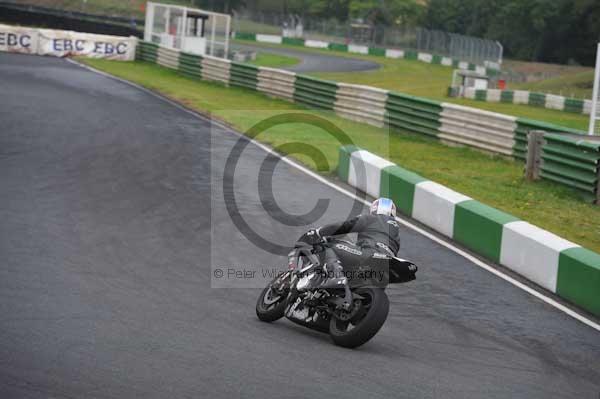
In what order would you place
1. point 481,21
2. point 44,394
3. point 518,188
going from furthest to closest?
1. point 481,21
2. point 518,188
3. point 44,394

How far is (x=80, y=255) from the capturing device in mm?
11195

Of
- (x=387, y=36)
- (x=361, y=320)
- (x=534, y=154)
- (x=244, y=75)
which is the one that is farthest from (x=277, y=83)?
(x=387, y=36)

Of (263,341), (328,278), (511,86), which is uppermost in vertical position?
(511,86)

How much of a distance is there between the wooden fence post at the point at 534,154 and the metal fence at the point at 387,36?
4567 centimetres

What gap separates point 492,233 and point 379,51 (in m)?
63.9

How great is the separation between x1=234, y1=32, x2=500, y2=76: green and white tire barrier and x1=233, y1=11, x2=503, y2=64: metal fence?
0.50 meters

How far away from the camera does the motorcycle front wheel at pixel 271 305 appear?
30.2ft

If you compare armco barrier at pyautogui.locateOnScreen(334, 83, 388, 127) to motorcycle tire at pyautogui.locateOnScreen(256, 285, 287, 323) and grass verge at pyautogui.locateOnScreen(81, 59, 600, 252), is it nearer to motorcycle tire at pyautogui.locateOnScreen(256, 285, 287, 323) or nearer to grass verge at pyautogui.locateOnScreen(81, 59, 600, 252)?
grass verge at pyautogui.locateOnScreen(81, 59, 600, 252)

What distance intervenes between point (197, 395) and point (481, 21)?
87.1 m

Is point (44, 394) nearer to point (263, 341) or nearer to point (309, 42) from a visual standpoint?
point (263, 341)

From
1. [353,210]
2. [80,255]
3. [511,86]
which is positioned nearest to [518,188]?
[353,210]

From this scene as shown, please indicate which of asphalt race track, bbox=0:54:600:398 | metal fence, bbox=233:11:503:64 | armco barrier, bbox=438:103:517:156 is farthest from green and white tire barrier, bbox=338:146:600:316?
metal fence, bbox=233:11:503:64

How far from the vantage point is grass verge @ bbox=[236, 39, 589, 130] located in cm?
3684

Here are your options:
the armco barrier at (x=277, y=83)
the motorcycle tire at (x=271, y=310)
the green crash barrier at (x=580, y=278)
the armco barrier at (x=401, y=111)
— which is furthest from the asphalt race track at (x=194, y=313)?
the armco barrier at (x=277, y=83)
